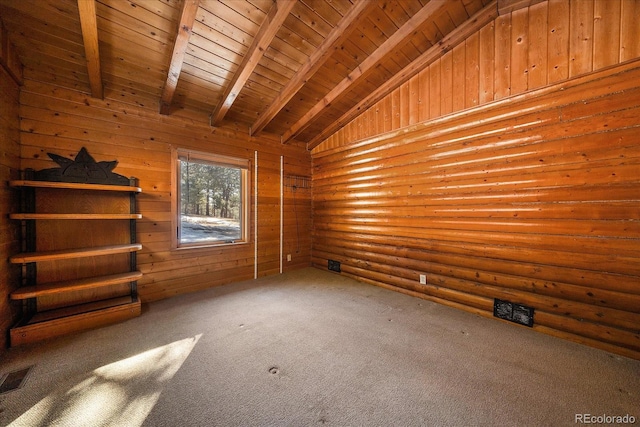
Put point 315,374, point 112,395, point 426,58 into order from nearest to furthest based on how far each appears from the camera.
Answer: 1. point 112,395
2. point 315,374
3. point 426,58

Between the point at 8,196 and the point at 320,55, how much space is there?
323 cm

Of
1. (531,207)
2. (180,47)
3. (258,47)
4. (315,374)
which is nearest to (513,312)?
(531,207)

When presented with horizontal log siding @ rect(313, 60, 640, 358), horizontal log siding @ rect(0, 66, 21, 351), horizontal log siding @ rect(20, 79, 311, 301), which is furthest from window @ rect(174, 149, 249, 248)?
horizontal log siding @ rect(313, 60, 640, 358)

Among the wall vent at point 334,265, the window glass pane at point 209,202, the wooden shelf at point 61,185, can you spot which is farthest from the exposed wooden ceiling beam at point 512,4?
the wooden shelf at point 61,185

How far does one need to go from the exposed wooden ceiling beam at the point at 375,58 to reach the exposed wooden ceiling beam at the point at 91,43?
2.40 m

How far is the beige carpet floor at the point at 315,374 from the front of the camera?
1351mm

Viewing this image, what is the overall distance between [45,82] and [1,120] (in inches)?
27.6

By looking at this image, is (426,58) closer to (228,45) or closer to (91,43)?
(228,45)

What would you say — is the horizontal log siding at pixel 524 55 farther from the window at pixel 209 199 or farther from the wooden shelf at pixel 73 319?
the wooden shelf at pixel 73 319

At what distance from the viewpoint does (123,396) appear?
4.82 feet

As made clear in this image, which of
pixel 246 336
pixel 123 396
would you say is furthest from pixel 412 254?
pixel 123 396

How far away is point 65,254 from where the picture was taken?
2.18 meters

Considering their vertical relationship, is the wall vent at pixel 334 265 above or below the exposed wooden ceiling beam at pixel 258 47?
below

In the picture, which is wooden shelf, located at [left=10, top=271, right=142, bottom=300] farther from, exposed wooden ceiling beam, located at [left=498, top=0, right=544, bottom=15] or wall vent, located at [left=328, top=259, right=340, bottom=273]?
exposed wooden ceiling beam, located at [left=498, top=0, right=544, bottom=15]
